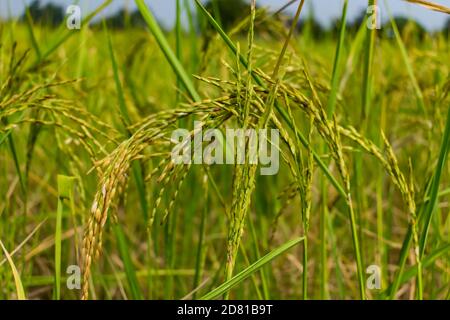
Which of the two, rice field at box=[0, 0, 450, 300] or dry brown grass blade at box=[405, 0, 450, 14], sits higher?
dry brown grass blade at box=[405, 0, 450, 14]

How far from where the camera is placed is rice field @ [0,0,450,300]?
76cm

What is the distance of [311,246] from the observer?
1.95 m

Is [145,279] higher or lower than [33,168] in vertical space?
lower

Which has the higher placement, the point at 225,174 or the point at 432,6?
the point at 432,6

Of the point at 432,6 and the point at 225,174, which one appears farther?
the point at 225,174

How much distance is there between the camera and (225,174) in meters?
1.84

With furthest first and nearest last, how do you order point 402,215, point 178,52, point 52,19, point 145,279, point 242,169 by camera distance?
point 52,19 < point 402,215 < point 145,279 < point 178,52 < point 242,169

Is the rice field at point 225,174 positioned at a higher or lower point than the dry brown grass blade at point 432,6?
lower

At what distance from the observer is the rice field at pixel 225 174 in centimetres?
76

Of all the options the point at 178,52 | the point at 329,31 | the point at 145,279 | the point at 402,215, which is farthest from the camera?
the point at 329,31
